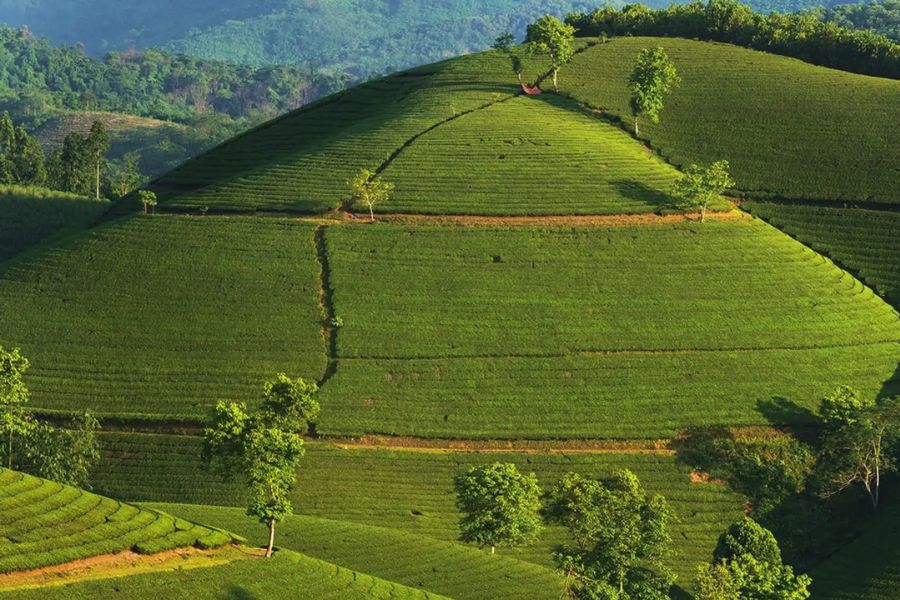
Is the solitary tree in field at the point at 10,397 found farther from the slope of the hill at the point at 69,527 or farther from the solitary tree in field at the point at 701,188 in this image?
the solitary tree in field at the point at 701,188

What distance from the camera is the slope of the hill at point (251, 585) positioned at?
144 feet

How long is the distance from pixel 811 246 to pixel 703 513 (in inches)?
1564

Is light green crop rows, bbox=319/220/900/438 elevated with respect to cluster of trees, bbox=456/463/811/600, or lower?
elevated

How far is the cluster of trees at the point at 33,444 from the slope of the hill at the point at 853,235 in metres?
65.5

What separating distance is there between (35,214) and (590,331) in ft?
247

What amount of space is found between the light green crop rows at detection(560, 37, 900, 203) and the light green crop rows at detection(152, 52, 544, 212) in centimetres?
1249

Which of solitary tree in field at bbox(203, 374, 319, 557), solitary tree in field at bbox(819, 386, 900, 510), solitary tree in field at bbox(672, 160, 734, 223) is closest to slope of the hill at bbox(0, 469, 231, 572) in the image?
solitary tree in field at bbox(203, 374, 319, 557)

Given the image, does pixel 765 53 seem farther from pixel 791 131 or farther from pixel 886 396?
pixel 886 396

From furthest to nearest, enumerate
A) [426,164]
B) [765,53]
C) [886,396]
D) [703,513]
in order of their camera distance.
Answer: [765,53] < [426,164] < [886,396] < [703,513]

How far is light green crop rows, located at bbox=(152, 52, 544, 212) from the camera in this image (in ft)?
349

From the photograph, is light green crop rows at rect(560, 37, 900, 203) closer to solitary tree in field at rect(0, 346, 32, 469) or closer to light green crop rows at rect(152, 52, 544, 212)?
light green crop rows at rect(152, 52, 544, 212)

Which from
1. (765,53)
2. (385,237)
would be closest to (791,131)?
(765,53)

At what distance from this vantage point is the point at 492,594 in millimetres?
53844

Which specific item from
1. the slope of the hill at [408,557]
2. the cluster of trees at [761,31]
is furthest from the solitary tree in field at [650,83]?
the slope of the hill at [408,557]
